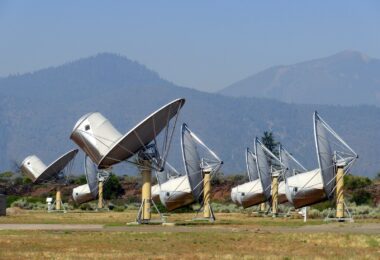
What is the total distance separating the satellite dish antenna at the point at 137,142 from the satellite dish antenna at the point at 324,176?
42.4ft

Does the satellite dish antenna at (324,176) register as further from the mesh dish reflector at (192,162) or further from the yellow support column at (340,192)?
the mesh dish reflector at (192,162)

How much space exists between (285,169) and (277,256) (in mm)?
67141

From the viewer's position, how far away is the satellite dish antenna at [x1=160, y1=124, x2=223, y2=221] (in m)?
94.9

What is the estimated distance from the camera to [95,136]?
8919 cm

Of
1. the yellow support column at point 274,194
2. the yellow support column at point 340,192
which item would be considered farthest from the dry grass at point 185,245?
the yellow support column at point 274,194

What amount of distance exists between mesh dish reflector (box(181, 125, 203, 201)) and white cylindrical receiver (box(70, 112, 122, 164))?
23.0 feet

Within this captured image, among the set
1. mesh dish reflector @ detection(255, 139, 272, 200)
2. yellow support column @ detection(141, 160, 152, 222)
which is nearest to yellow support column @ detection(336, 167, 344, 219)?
yellow support column @ detection(141, 160, 152, 222)

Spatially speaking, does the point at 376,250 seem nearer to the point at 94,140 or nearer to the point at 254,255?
the point at 254,255

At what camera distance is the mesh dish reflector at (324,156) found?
89.6m

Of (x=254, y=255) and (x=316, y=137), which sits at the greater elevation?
(x=316, y=137)

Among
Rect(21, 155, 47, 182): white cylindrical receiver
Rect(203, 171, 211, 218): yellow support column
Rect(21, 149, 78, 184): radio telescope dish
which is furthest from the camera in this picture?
Rect(21, 155, 47, 182): white cylindrical receiver

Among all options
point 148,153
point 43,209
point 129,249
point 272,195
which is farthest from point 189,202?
point 43,209

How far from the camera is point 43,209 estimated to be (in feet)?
504

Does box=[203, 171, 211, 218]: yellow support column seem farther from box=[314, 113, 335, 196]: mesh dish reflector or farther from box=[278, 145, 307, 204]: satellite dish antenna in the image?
box=[278, 145, 307, 204]: satellite dish antenna
